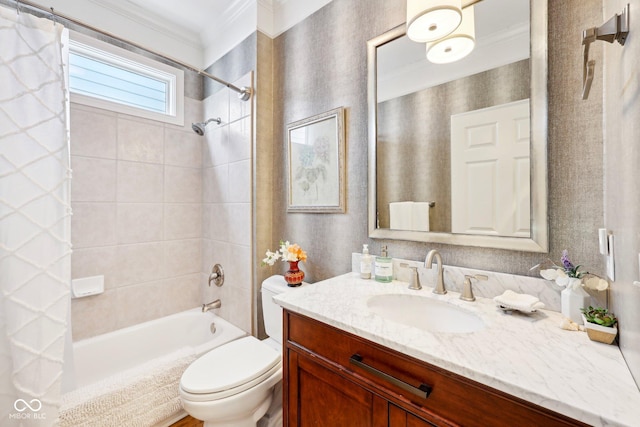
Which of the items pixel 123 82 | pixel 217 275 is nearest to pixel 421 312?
pixel 217 275

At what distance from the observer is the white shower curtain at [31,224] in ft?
3.23

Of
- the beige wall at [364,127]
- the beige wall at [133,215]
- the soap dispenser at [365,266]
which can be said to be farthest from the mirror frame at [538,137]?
the beige wall at [133,215]

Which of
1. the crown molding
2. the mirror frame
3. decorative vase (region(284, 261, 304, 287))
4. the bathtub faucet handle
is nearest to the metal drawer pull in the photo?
the mirror frame

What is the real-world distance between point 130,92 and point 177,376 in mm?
2074

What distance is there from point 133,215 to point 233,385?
1557mm

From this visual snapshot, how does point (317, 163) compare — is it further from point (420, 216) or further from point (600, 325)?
point (600, 325)

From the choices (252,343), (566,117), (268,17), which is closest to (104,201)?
(252,343)

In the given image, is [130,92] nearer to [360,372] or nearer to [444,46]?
[444,46]

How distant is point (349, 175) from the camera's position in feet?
4.88

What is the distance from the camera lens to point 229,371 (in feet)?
4.15

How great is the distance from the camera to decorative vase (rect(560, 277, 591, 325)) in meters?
0.77

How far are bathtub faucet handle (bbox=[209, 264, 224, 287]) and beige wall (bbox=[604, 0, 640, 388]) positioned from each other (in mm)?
2134

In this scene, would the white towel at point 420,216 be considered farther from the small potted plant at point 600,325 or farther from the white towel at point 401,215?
the small potted plant at point 600,325

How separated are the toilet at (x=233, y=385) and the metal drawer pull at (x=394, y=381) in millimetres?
695
